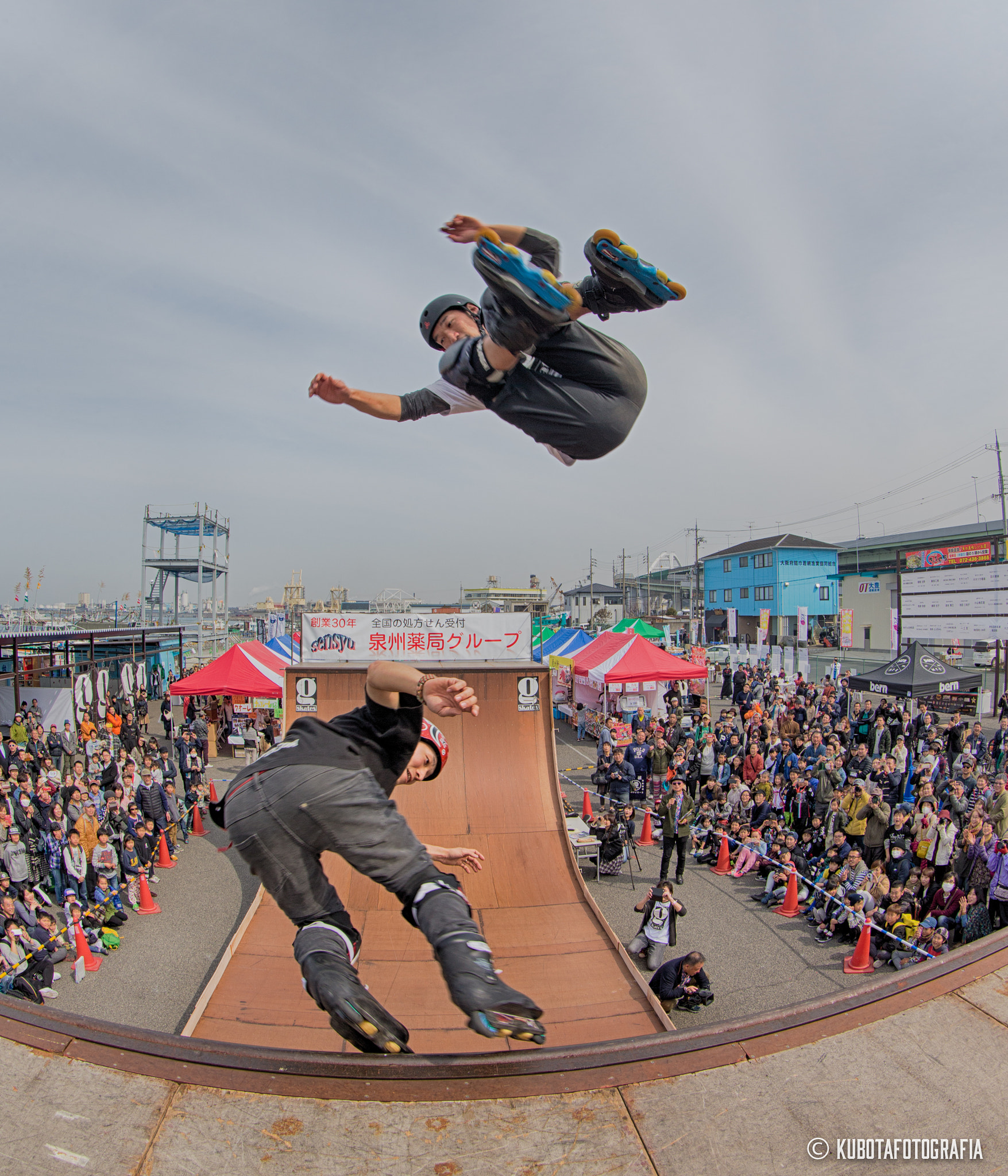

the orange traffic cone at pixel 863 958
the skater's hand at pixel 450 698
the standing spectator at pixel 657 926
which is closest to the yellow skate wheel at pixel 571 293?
the skater's hand at pixel 450 698

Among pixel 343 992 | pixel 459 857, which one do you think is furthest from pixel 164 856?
pixel 343 992

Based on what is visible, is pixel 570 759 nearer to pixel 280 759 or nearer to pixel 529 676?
pixel 529 676

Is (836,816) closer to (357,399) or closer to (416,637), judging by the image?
(416,637)

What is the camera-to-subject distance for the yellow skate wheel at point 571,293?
2.53 m

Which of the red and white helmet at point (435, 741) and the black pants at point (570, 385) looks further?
the red and white helmet at point (435, 741)

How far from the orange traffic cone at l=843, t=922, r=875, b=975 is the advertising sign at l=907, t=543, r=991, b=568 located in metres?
12.4

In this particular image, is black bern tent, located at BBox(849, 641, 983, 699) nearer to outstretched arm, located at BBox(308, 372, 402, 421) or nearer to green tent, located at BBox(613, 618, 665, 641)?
green tent, located at BBox(613, 618, 665, 641)

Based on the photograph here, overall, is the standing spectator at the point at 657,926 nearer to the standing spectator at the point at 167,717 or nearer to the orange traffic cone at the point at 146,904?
the orange traffic cone at the point at 146,904

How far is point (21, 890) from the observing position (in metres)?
8.49

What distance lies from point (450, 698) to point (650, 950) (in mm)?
6620

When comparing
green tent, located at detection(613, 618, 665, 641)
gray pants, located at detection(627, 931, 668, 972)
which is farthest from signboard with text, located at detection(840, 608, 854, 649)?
gray pants, located at detection(627, 931, 668, 972)

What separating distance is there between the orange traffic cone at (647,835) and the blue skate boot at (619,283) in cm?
1156

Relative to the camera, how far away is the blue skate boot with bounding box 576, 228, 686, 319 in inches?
103

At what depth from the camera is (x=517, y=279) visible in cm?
246
